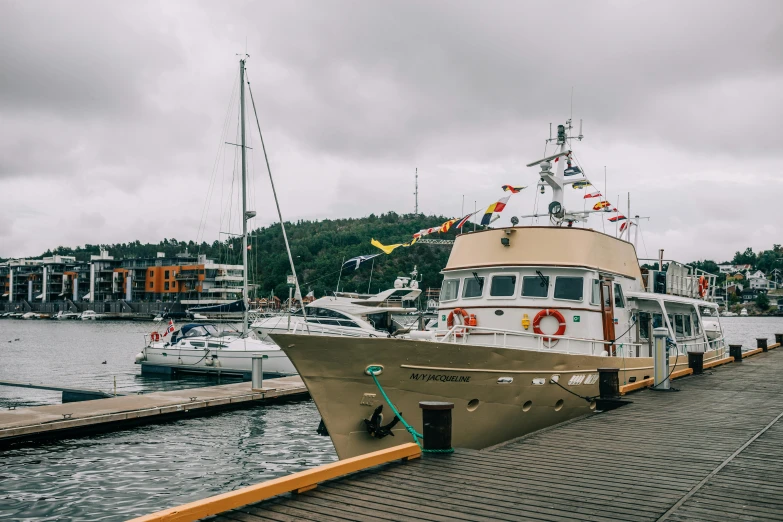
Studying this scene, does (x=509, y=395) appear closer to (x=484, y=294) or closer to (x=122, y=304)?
(x=484, y=294)

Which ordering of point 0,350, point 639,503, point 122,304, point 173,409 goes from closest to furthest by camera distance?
point 639,503 → point 173,409 → point 0,350 → point 122,304

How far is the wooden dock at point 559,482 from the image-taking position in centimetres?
598

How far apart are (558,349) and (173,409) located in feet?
34.6

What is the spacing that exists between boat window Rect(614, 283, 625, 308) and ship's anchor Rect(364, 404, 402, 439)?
24.6 ft

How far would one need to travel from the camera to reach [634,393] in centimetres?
1475

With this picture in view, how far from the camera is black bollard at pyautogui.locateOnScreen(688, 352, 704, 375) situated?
1905 cm

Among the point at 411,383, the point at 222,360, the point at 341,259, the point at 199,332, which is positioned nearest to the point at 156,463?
the point at 411,383

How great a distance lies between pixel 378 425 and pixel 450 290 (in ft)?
17.7

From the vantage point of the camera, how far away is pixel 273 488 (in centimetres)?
636

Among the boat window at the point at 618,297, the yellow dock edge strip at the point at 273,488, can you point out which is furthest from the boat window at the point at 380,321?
the yellow dock edge strip at the point at 273,488

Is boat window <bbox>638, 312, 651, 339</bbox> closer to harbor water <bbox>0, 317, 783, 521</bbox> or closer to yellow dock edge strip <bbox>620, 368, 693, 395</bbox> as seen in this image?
yellow dock edge strip <bbox>620, 368, 693, 395</bbox>

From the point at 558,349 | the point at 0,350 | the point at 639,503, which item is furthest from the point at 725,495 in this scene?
the point at 0,350

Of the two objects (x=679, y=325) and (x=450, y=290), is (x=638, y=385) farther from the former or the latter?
(x=679, y=325)

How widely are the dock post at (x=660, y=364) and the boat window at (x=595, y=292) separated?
172 centimetres
